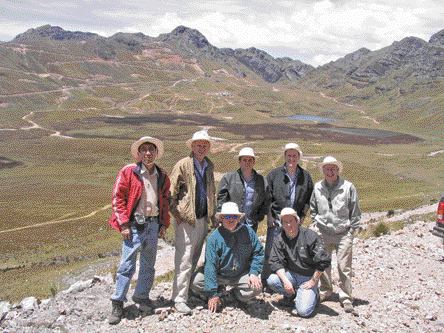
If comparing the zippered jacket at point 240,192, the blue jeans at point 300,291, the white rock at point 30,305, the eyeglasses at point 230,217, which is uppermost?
the zippered jacket at point 240,192

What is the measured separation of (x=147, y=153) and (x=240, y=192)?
2355 millimetres

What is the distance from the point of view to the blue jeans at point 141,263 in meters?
10.3

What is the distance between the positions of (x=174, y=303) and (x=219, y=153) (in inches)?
4444

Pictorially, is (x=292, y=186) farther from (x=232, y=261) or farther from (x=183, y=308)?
(x=183, y=308)

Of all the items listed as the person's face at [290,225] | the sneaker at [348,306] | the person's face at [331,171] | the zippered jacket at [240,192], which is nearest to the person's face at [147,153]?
the zippered jacket at [240,192]

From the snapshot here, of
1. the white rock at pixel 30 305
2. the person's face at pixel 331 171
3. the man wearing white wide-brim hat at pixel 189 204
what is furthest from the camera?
the white rock at pixel 30 305

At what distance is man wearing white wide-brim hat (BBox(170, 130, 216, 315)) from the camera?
10.6 m

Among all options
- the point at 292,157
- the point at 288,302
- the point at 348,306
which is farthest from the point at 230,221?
the point at 348,306

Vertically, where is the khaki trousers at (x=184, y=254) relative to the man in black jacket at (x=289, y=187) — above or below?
below

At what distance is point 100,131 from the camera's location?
171 metres

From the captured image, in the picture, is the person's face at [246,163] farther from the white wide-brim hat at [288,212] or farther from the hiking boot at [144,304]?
the hiking boot at [144,304]

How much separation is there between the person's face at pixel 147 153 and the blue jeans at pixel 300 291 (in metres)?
3.89

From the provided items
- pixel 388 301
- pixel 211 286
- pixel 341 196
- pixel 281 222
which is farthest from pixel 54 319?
pixel 388 301

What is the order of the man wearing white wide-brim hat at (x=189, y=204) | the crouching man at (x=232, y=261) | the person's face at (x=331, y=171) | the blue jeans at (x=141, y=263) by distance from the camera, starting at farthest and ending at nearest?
1. the person's face at (x=331, y=171)
2. the man wearing white wide-brim hat at (x=189, y=204)
3. the crouching man at (x=232, y=261)
4. the blue jeans at (x=141, y=263)
